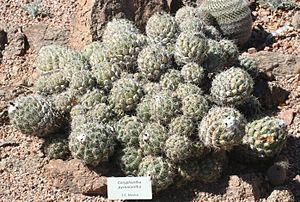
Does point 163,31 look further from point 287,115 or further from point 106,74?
point 287,115

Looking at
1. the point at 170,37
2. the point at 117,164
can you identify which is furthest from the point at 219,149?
the point at 170,37

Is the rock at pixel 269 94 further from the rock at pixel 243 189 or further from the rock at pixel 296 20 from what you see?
the rock at pixel 296 20

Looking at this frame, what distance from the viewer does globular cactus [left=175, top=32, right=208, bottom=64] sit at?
4.55m

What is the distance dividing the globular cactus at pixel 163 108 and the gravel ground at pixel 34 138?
551 mm

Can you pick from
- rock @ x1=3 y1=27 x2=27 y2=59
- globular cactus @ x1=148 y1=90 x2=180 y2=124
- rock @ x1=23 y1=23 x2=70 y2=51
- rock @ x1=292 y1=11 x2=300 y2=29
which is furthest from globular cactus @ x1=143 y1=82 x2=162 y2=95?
rock @ x1=292 y1=11 x2=300 y2=29

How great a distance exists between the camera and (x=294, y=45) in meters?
6.09

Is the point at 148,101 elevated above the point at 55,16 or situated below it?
Result: below

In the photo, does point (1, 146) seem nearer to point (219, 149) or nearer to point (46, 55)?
point (46, 55)

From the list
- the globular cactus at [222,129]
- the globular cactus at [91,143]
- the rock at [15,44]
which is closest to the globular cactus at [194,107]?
the globular cactus at [222,129]

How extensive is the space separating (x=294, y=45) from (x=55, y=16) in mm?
2424

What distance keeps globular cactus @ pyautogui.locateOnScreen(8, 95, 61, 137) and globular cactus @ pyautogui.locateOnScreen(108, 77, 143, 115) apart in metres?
0.46

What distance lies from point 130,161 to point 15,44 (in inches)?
86.8

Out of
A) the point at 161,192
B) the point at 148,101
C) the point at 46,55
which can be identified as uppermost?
the point at 46,55

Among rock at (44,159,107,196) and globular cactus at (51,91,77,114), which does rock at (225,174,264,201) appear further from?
globular cactus at (51,91,77,114)
